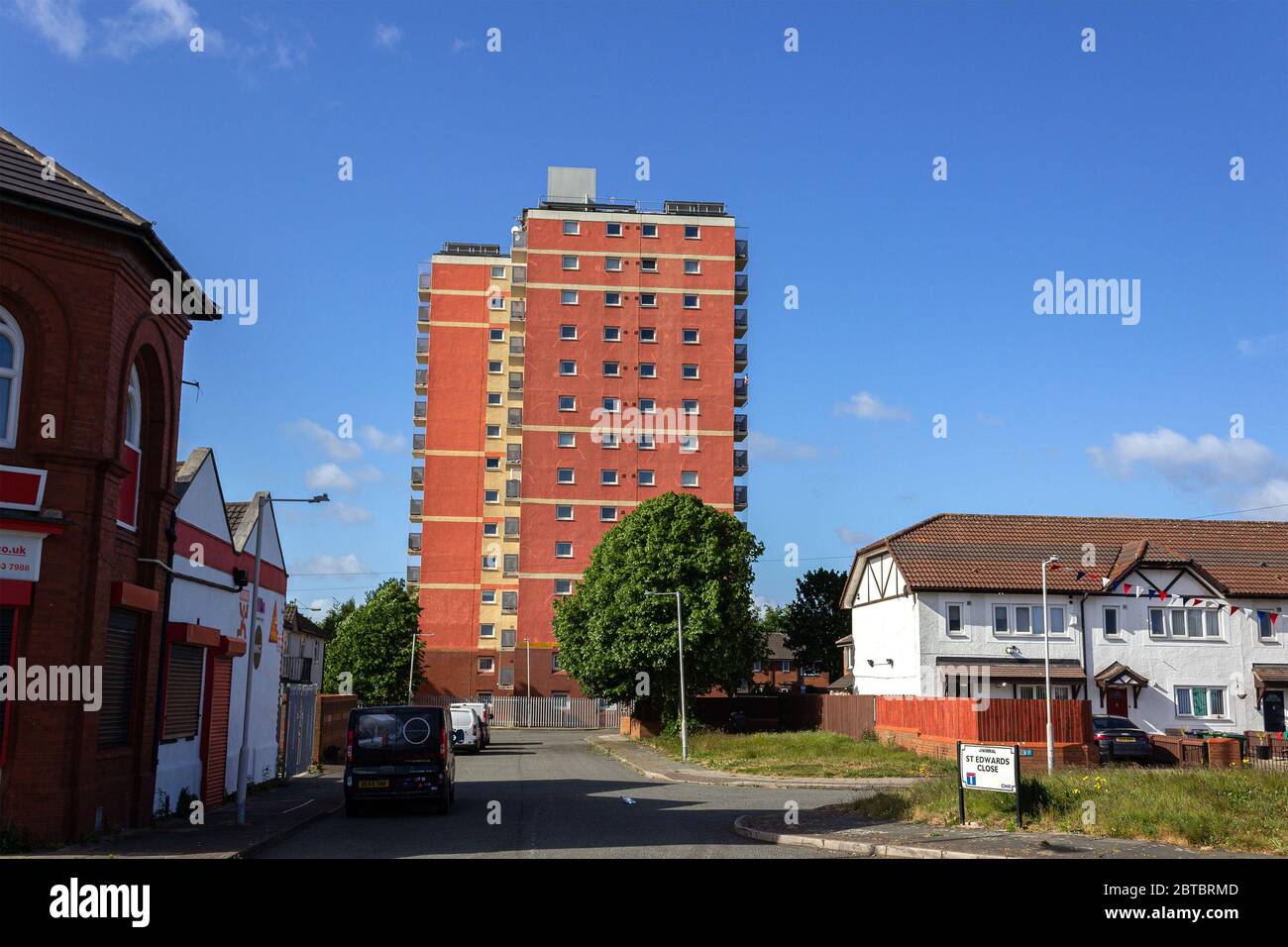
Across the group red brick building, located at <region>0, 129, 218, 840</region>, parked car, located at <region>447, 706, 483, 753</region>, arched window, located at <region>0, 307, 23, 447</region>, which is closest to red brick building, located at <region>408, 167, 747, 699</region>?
parked car, located at <region>447, 706, 483, 753</region>

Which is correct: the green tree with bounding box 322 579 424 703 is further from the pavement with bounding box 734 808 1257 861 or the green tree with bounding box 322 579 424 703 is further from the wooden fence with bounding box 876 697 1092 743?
the pavement with bounding box 734 808 1257 861

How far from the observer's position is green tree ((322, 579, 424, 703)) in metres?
73.0

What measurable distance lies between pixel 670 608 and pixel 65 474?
119ft

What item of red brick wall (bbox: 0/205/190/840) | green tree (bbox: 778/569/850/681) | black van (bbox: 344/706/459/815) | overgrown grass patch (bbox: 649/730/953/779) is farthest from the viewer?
green tree (bbox: 778/569/850/681)

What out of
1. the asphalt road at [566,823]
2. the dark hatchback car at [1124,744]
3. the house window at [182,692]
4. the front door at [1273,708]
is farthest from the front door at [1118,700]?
the house window at [182,692]

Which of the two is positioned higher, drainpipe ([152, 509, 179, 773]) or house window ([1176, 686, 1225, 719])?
drainpipe ([152, 509, 179, 773])

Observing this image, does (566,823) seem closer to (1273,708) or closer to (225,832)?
(225,832)

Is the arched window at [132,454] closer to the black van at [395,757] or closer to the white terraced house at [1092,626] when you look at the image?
the black van at [395,757]

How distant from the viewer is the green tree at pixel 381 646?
73000 millimetres

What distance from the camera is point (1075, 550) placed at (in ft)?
161

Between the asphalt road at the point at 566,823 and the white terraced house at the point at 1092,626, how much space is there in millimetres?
17227

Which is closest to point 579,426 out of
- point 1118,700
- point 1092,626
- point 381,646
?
point 381,646

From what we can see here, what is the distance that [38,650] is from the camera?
14.6 metres

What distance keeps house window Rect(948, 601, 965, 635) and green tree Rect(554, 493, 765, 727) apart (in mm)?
9397
